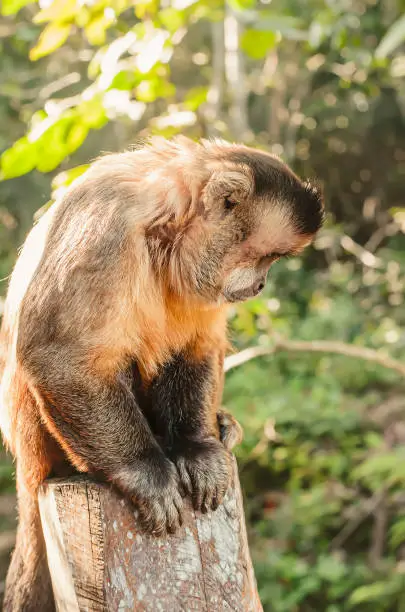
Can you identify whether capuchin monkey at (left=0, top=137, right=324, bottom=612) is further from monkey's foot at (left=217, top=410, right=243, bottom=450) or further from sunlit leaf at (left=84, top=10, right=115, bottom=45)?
sunlit leaf at (left=84, top=10, right=115, bottom=45)

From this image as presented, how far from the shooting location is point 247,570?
2.31 metres

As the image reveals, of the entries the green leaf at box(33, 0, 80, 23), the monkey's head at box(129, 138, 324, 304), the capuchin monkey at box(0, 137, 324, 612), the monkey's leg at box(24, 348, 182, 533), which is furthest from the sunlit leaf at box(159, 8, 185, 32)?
the monkey's leg at box(24, 348, 182, 533)

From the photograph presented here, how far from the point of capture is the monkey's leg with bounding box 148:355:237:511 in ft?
9.02

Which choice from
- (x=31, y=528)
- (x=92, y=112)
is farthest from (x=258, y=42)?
(x=31, y=528)

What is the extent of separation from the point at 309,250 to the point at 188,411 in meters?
7.29

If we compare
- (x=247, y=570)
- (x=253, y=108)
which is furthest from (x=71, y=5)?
(x=253, y=108)

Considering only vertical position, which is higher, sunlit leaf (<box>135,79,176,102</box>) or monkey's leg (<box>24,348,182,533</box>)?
sunlit leaf (<box>135,79,176,102</box>)

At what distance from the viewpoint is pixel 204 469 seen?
259cm

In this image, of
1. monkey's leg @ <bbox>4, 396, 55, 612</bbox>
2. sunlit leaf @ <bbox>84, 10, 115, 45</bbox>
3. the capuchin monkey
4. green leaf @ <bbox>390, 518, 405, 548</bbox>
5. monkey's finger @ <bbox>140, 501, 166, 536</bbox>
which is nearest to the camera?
monkey's finger @ <bbox>140, 501, 166, 536</bbox>

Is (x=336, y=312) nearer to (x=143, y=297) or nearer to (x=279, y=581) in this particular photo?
(x=279, y=581)

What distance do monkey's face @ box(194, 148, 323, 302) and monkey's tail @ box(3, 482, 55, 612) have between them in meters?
1.04

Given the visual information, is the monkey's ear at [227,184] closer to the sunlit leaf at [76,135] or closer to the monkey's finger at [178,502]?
the sunlit leaf at [76,135]

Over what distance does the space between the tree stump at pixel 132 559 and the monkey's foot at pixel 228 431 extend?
66 cm

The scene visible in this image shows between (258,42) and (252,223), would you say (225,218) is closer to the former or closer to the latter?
(252,223)
